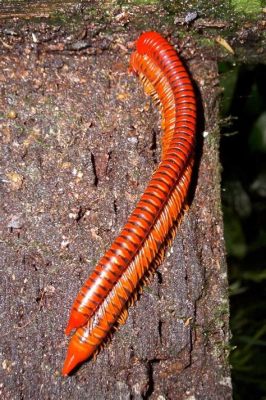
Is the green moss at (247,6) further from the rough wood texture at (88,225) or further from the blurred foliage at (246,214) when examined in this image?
the blurred foliage at (246,214)

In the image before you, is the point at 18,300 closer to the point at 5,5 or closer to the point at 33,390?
the point at 33,390

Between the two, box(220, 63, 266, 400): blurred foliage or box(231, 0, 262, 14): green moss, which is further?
box(220, 63, 266, 400): blurred foliage

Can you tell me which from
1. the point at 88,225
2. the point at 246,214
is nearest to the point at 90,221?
the point at 88,225

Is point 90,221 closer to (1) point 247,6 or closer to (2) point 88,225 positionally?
(2) point 88,225

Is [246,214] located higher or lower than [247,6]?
lower

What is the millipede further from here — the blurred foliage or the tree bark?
the blurred foliage

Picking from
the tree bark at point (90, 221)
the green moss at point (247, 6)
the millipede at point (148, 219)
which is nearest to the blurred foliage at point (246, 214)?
the green moss at point (247, 6)

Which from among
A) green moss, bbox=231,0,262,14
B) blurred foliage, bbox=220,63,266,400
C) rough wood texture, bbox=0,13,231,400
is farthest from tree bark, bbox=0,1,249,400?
blurred foliage, bbox=220,63,266,400
